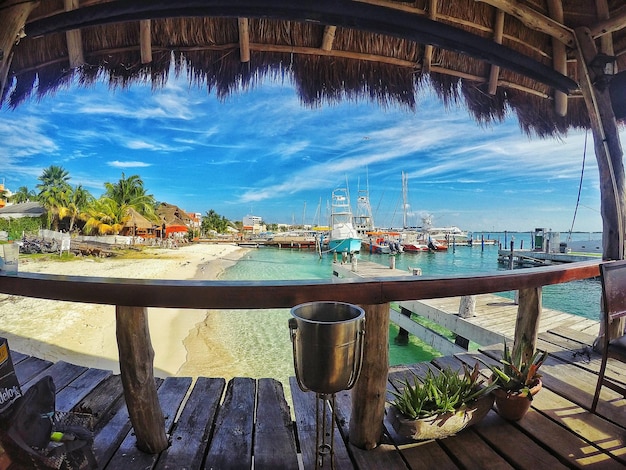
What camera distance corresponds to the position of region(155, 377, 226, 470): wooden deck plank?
125cm

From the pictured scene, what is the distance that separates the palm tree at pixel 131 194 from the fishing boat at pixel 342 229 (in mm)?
20635

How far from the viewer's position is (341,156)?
6278cm

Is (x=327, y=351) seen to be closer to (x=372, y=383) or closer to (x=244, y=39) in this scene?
(x=372, y=383)

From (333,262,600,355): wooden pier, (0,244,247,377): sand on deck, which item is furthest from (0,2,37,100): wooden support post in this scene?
(0,244,247,377): sand on deck

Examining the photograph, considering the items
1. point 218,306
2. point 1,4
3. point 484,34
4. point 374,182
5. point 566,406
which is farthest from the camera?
point 374,182

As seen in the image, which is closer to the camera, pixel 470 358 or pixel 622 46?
pixel 470 358

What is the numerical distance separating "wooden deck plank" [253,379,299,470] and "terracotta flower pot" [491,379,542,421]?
0.98 m

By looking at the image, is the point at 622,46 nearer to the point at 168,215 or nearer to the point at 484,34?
the point at 484,34

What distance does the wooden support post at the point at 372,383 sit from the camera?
1.25m

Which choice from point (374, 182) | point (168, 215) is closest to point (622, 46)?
point (374, 182)

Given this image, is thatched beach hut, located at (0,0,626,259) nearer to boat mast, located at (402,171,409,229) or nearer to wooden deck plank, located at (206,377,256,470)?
wooden deck plank, located at (206,377,256,470)

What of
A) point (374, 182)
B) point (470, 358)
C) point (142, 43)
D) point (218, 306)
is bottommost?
point (470, 358)

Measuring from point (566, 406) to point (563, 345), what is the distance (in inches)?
43.8

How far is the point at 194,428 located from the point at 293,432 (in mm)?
444
